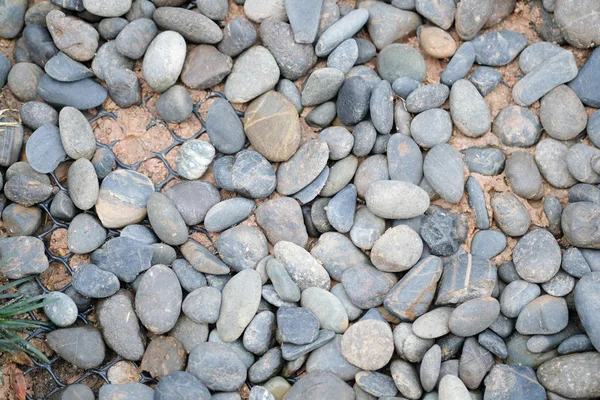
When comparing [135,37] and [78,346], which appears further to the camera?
[135,37]

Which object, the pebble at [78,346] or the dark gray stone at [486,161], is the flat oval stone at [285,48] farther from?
the pebble at [78,346]

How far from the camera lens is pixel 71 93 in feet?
5.96

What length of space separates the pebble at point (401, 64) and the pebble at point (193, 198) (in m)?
0.52

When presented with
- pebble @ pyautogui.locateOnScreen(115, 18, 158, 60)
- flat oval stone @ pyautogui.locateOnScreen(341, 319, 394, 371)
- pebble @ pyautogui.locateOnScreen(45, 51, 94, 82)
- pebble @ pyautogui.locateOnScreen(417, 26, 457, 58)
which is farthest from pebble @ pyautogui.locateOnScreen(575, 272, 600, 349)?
pebble @ pyautogui.locateOnScreen(45, 51, 94, 82)

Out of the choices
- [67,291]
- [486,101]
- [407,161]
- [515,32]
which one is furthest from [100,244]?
[515,32]

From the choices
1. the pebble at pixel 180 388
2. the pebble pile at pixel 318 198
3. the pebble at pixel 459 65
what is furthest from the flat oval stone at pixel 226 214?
the pebble at pixel 459 65

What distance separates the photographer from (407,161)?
1759 millimetres

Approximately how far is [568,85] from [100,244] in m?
1.20

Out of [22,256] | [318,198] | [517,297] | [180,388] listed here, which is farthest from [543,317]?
[22,256]

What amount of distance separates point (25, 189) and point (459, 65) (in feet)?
3.58

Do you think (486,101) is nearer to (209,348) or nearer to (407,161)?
(407,161)

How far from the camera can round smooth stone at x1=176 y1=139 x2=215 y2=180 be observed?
1.79 meters

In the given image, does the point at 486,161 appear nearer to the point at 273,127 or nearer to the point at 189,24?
the point at 273,127

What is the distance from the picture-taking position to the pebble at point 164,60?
1.79 meters
